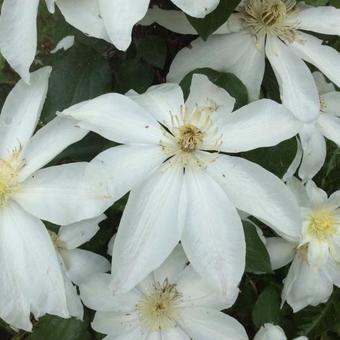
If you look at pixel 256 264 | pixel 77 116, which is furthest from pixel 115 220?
pixel 77 116

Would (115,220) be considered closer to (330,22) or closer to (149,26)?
(149,26)

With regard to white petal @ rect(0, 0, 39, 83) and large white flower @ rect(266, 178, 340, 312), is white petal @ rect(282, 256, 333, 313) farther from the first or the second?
white petal @ rect(0, 0, 39, 83)

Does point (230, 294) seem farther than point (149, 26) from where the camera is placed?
No

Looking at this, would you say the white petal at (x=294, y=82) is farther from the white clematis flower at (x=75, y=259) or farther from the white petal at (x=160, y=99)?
the white clematis flower at (x=75, y=259)

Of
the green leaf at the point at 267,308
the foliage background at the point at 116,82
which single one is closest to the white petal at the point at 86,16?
the foliage background at the point at 116,82

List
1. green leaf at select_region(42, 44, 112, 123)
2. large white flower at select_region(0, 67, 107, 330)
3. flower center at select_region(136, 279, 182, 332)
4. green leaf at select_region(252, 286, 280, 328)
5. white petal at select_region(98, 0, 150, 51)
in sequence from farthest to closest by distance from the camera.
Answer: green leaf at select_region(252, 286, 280, 328), flower center at select_region(136, 279, 182, 332), green leaf at select_region(42, 44, 112, 123), large white flower at select_region(0, 67, 107, 330), white petal at select_region(98, 0, 150, 51)

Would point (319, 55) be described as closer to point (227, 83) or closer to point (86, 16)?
point (227, 83)

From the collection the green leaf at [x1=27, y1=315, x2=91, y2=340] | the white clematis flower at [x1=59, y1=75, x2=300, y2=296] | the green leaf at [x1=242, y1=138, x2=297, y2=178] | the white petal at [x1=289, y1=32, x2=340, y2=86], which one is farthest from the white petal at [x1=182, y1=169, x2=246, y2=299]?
the green leaf at [x1=27, y1=315, x2=91, y2=340]
